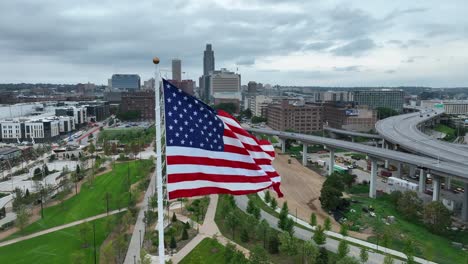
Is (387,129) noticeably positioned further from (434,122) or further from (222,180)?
(222,180)

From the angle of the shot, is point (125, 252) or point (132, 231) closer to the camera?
point (125, 252)

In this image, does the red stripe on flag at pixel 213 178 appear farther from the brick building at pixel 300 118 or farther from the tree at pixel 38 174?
the brick building at pixel 300 118

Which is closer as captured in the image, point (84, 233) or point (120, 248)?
point (120, 248)

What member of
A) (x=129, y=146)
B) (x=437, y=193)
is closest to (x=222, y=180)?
(x=437, y=193)

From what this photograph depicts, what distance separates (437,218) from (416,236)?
11.3 ft

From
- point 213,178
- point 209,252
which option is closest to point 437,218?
point 209,252

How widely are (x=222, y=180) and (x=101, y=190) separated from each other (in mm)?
47247

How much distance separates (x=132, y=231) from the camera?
129 ft

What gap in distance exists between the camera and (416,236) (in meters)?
38.9

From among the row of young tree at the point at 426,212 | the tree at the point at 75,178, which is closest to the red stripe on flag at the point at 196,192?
the row of young tree at the point at 426,212

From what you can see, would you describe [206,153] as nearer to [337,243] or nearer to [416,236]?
[337,243]

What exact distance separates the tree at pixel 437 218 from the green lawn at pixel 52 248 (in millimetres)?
35305

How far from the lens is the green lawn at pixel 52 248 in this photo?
33344 millimetres

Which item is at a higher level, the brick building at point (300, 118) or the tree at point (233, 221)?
the brick building at point (300, 118)
